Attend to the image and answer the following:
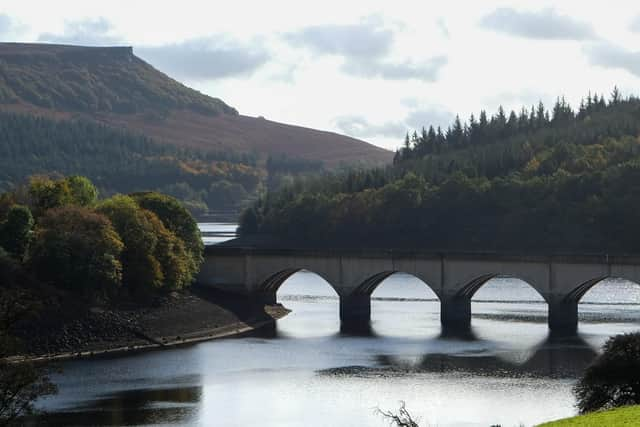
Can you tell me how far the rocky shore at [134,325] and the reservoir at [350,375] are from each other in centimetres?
288

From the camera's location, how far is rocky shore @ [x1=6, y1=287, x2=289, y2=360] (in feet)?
313

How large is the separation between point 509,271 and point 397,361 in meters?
21.4

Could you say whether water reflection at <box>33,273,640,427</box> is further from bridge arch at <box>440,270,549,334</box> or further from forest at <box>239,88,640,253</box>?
forest at <box>239,88,640,253</box>

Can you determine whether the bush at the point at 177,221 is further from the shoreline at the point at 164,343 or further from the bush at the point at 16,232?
the bush at the point at 16,232

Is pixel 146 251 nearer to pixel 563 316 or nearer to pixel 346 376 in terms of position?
pixel 346 376

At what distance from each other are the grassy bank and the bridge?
57.9 m

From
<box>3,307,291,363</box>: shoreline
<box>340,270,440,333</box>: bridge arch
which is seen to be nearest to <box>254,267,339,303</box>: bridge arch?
<box>340,270,440,333</box>: bridge arch

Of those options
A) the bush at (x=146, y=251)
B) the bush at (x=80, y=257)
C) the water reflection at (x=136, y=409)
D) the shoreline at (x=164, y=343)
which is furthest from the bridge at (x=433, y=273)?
the water reflection at (x=136, y=409)

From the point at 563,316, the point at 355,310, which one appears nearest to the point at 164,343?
the point at 355,310

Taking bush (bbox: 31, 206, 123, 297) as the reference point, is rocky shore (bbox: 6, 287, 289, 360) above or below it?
below

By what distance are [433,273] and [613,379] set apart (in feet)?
174

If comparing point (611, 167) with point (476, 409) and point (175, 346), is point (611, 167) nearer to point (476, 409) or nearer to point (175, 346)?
point (175, 346)

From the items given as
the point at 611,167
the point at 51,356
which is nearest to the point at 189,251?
the point at 51,356

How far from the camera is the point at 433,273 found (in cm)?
11512
